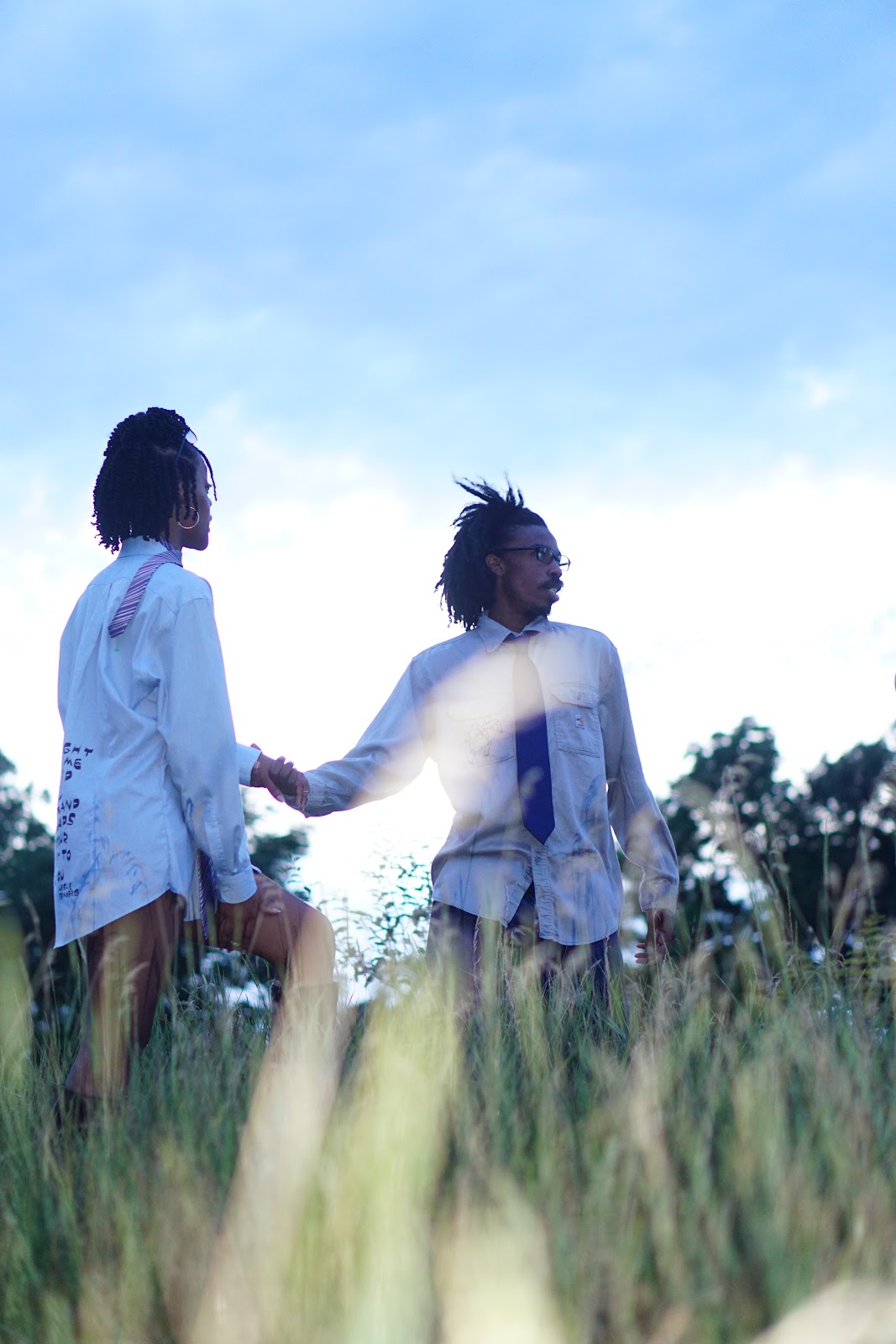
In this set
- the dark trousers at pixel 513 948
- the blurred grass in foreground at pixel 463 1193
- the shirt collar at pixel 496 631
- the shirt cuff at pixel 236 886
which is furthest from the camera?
the shirt collar at pixel 496 631

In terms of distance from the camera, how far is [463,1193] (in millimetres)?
2742

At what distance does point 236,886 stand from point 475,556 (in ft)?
7.55

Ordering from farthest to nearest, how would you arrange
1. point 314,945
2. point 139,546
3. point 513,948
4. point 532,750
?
point 532,750, point 513,948, point 139,546, point 314,945

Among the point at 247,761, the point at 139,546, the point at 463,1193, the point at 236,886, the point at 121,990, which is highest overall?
the point at 139,546

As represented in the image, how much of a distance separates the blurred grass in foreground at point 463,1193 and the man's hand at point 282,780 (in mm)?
1253

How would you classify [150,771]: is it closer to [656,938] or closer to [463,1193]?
[463,1193]

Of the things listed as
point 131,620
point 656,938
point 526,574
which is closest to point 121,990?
point 131,620

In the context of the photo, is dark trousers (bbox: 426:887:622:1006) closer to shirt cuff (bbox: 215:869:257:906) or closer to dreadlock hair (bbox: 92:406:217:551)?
shirt cuff (bbox: 215:869:257:906)

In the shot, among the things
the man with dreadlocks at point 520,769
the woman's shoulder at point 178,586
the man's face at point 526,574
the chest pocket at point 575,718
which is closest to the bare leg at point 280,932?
the woman's shoulder at point 178,586

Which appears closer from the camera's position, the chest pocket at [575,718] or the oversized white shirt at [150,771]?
the oversized white shirt at [150,771]

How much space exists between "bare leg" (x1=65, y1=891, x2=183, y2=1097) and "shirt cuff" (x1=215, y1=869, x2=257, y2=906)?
0.40 feet

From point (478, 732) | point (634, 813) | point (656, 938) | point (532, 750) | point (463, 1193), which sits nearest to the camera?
point (463, 1193)

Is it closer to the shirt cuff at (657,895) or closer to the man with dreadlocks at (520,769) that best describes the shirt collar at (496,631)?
the man with dreadlocks at (520,769)

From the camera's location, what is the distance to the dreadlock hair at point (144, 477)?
4.03m
